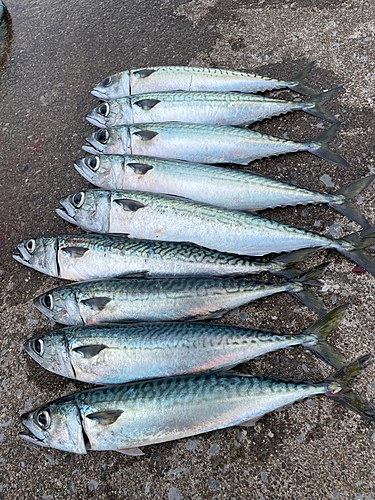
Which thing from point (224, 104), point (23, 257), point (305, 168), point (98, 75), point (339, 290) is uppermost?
point (98, 75)

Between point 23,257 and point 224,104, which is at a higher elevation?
point 224,104

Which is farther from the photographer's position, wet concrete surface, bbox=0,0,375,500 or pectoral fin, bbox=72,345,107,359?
pectoral fin, bbox=72,345,107,359

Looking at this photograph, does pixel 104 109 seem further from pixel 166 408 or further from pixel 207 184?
pixel 166 408

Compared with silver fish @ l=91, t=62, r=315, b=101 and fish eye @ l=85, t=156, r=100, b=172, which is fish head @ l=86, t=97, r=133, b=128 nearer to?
silver fish @ l=91, t=62, r=315, b=101

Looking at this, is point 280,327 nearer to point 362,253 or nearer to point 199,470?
point 362,253

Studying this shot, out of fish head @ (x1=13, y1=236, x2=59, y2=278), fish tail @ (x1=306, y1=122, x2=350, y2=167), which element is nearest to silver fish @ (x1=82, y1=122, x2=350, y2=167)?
fish tail @ (x1=306, y1=122, x2=350, y2=167)

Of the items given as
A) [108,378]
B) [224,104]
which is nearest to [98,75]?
[224,104]
